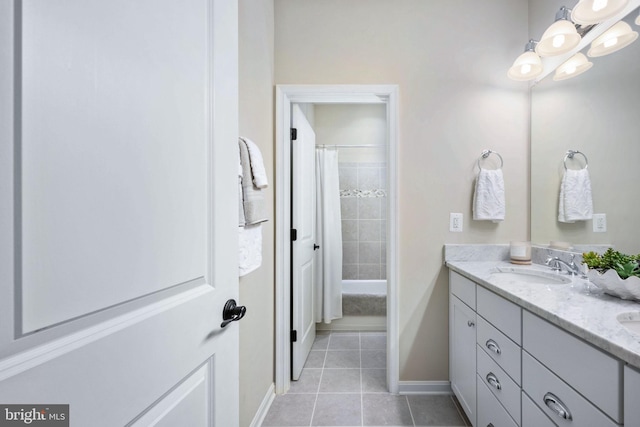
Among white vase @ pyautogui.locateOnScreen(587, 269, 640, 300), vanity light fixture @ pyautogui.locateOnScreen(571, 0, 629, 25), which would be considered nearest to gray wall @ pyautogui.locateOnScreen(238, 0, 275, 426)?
white vase @ pyautogui.locateOnScreen(587, 269, 640, 300)

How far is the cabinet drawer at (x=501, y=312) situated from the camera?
3.71 feet

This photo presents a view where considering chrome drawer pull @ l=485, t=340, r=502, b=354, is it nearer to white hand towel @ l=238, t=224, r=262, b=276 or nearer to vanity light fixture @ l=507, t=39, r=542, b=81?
white hand towel @ l=238, t=224, r=262, b=276

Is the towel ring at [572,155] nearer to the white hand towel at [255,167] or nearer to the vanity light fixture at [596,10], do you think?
the vanity light fixture at [596,10]

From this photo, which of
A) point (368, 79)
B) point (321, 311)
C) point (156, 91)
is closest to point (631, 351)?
point (156, 91)

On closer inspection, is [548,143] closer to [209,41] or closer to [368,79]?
[368,79]

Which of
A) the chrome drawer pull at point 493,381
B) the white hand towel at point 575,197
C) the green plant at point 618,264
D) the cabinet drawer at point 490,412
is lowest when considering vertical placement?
the cabinet drawer at point 490,412

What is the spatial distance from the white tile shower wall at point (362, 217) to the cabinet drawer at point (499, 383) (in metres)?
1.99

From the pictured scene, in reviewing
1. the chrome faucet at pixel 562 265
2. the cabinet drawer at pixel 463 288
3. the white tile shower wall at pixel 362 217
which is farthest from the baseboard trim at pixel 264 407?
the chrome faucet at pixel 562 265

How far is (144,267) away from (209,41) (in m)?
0.60

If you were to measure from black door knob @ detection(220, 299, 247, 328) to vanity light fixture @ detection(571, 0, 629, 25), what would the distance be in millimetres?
1927

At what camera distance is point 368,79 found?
6.42 feet

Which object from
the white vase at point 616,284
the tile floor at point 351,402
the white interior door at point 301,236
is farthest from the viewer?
the white interior door at point 301,236

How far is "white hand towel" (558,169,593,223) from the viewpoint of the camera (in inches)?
59.6

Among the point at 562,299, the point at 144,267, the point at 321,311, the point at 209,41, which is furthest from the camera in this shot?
the point at 321,311
